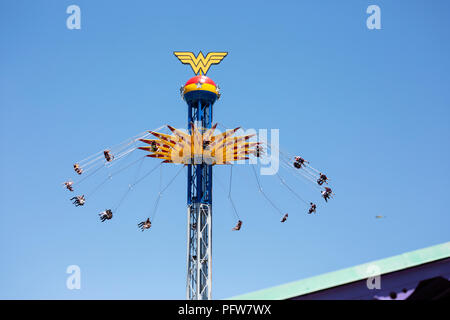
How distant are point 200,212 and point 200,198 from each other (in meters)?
0.84

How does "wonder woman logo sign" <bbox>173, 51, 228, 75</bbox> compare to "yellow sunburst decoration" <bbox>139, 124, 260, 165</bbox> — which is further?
"wonder woman logo sign" <bbox>173, 51, 228, 75</bbox>

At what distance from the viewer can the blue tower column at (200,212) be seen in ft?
113

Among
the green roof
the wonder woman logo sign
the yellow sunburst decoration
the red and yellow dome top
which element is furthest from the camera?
the wonder woman logo sign

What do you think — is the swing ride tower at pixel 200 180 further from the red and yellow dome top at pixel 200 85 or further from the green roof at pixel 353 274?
the green roof at pixel 353 274

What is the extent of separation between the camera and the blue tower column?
34.4 metres

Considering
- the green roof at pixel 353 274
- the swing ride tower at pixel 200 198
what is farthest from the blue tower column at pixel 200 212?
the green roof at pixel 353 274

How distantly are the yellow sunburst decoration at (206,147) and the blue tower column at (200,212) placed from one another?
0.33 m

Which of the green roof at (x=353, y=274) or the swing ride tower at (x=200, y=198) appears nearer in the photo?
the green roof at (x=353, y=274)

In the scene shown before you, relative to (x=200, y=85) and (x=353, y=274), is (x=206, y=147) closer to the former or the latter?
(x=200, y=85)

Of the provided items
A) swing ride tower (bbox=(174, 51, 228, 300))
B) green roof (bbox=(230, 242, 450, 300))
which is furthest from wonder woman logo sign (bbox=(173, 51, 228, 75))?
green roof (bbox=(230, 242, 450, 300))

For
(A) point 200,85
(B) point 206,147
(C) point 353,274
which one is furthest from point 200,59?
(C) point 353,274

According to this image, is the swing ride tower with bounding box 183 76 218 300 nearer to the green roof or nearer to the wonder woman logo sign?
the wonder woman logo sign
